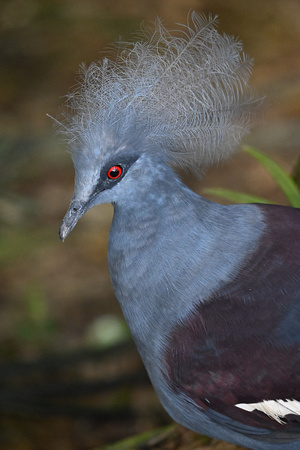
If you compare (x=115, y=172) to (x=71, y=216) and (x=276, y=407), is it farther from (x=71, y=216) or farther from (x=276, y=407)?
(x=276, y=407)

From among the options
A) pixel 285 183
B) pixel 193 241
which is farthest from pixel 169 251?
pixel 285 183

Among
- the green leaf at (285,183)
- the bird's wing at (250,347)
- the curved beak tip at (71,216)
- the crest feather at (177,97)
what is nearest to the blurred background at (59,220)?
the green leaf at (285,183)

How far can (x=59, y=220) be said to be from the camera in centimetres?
390

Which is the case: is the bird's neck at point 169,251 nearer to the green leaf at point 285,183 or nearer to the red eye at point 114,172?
the red eye at point 114,172

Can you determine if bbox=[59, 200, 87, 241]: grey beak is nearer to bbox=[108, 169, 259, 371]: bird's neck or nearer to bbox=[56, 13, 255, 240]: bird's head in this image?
bbox=[56, 13, 255, 240]: bird's head

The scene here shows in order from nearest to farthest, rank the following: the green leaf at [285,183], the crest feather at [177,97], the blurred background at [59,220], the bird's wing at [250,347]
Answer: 1. the bird's wing at [250,347]
2. the crest feather at [177,97]
3. the green leaf at [285,183]
4. the blurred background at [59,220]

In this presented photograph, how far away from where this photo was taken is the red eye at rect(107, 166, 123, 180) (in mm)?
1486

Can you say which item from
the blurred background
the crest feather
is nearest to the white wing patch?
the blurred background

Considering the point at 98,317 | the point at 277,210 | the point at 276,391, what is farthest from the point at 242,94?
the point at 98,317

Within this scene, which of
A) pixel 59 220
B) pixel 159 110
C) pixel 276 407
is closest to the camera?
pixel 276 407

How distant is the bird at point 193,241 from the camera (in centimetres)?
146

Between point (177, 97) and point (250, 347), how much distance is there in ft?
2.19

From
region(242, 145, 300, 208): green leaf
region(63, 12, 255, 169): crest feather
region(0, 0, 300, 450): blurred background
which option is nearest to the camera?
region(63, 12, 255, 169): crest feather

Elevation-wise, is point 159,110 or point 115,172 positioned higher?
point 159,110
